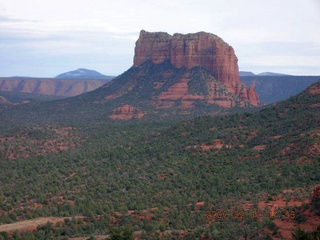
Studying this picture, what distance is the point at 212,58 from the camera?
96.1 metres

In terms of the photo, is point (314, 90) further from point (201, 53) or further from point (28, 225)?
point (201, 53)

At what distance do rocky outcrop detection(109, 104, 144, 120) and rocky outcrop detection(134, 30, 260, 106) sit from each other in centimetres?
1726

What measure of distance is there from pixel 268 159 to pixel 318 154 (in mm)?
4136

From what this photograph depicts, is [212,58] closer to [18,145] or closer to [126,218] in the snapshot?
[18,145]

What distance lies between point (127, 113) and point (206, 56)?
68.6 feet

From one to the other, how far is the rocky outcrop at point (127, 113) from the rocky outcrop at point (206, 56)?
1726 centimetres

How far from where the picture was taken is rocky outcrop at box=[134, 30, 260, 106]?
3794 inches

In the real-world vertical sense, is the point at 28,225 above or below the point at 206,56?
below

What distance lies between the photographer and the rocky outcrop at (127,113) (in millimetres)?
83125

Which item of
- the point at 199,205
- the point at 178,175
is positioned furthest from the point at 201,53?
the point at 199,205

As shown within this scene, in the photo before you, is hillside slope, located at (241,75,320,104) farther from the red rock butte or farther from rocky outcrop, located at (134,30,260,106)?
the red rock butte

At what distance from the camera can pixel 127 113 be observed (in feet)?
276

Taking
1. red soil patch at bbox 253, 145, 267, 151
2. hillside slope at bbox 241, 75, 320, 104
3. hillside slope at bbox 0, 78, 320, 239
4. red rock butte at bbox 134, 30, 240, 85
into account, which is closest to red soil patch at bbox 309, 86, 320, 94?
hillside slope at bbox 0, 78, 320, 239

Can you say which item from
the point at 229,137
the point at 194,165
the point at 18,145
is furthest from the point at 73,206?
the point at 18,145
